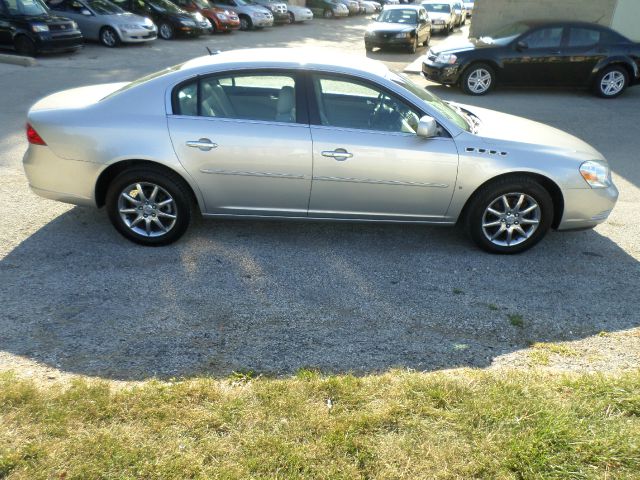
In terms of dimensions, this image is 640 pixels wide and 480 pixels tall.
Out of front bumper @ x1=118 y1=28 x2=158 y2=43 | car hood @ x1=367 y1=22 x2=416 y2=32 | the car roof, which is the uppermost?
the car roof

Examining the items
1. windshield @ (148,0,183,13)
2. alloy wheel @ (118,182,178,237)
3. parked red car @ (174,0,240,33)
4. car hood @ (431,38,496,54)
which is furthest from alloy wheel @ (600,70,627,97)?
parked red car @ (174,0,240,33)

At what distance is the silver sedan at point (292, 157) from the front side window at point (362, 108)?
1cm

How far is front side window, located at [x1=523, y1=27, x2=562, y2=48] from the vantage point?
12.1 meters

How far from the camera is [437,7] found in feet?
85.7

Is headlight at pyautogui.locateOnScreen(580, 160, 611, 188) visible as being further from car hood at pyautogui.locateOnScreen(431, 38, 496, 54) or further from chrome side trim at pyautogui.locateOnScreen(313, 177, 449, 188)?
car hood at pyautogui.locateOnScreen(431, 38, 496, 54)

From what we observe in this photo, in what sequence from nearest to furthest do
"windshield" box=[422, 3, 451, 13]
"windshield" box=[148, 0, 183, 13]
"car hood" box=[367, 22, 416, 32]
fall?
"car hood" box=[367, 22, 416, 32] < "windshield" box=[148, 0, 183, 13] < "windshield" box=[422, 3, 451, 13]

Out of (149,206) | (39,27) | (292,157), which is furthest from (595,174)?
(39,27)

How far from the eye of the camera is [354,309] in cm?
405

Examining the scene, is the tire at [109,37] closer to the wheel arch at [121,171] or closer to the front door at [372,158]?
the wheel arch at [121,171]

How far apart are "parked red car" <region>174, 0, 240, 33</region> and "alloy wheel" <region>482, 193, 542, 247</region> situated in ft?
65.4

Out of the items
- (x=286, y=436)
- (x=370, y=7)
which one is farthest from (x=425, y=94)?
(x=370, y=7)

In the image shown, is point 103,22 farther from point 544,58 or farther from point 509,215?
point 509,215

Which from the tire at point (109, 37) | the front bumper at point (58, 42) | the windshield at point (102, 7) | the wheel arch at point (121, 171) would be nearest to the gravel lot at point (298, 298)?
the wheel arch at point (121, 171)

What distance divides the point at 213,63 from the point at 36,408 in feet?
10.0
